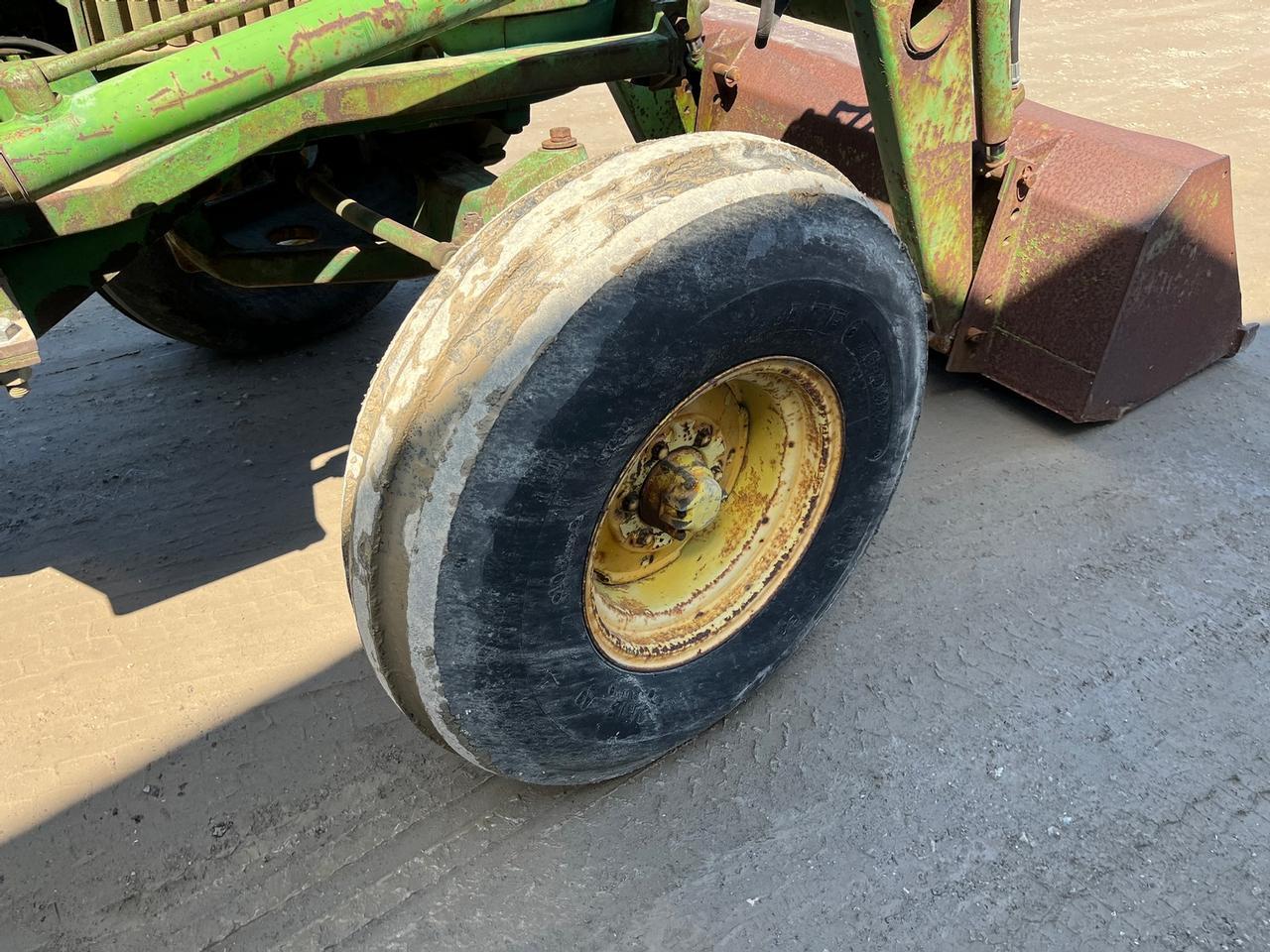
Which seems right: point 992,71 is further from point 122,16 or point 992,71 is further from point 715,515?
point 122,16

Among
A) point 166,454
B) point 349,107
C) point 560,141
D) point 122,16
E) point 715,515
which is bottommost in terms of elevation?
point 166,454

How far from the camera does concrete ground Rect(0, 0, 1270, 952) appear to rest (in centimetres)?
188

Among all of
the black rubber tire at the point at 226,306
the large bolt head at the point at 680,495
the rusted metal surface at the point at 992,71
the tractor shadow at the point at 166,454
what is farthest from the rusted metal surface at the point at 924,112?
the black rubber tire at the point at 226,306

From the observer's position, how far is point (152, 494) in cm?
295

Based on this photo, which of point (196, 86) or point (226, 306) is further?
point (226, 306)

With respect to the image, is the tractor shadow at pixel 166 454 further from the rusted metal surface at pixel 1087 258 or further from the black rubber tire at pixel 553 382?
the rusted metal surface at pixel 1087 258

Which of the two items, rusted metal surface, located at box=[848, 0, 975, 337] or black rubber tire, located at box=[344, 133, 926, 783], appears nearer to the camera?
black rubber tire, located at box=[344, 133, 926, 783]

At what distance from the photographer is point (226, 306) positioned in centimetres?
334

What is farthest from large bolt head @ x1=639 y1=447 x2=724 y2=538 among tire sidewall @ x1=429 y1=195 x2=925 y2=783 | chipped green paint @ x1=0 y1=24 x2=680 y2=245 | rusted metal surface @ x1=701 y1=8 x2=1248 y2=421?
rusted metal surface @ x1=701 y1=8 x2=1248 y2=421

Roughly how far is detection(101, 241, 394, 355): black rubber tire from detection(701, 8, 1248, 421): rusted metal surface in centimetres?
164

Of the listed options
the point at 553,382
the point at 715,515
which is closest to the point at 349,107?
the point at 553,382

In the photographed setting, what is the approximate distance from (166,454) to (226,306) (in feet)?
1.74

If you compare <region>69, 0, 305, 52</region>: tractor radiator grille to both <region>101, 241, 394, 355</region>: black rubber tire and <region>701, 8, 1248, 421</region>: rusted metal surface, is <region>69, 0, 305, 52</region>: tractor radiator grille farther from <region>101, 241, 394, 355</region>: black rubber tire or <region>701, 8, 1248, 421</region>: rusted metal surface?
<region>701, 8, 1248, 421</region>: rusted metal surface

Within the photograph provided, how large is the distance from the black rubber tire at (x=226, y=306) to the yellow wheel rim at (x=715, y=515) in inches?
68.3
